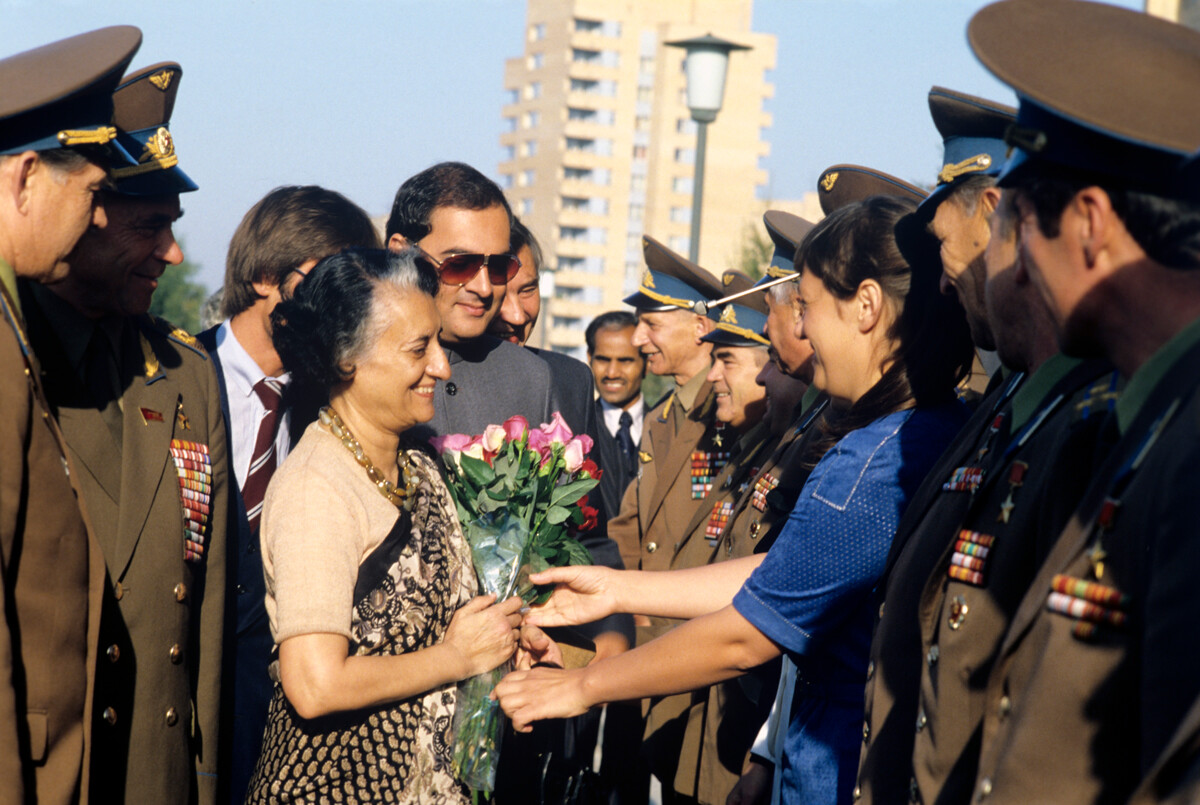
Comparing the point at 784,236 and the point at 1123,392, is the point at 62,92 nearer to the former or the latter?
the point at 1123,392

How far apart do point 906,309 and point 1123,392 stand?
128 cm

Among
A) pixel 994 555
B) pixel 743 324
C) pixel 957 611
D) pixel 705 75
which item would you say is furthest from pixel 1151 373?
pixel 705 75

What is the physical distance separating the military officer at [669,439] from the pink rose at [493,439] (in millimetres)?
2379

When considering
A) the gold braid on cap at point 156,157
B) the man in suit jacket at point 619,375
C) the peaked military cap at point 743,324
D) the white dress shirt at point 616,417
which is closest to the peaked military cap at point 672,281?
the peaked military cap at point 743,324

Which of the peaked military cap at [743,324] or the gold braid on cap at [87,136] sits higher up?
the gold braid on cap at [87,136]

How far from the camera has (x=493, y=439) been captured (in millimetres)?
3381

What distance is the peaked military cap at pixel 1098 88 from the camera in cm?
154

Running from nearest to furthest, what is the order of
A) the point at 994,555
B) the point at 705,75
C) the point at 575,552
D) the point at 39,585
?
the point at 994,555, the point at 39,585, the point at 575,552, the point at 705,75

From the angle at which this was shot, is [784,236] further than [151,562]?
Yes

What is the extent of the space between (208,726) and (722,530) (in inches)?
92.9

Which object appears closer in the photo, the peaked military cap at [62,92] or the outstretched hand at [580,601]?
the peaked military cap at [62,92]

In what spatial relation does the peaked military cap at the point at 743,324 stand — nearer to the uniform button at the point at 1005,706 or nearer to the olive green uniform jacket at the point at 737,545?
the olive green uniform jacket at the point at 737,545

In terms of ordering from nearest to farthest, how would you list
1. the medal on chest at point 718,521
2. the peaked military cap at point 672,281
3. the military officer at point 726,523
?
the military officer at point 726,523 → the medal on chest at point 718,521 → the peaked military cap at point 672,281

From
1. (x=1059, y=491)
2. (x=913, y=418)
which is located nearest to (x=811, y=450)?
(x=913, y=418)
